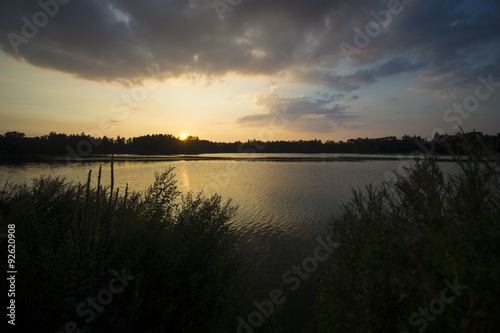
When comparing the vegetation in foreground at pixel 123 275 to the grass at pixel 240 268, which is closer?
the grass at pixel 240 268

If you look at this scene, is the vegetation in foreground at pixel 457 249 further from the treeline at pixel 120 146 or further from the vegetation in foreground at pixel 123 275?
the treeline at pixel 120 146

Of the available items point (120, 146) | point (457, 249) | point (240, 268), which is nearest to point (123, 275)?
point (240, 268)

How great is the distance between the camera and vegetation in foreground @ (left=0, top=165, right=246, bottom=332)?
17.4ft

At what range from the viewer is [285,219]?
2114 cm

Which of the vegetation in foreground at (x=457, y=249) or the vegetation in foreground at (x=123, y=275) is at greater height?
the vegetation in foreground at (x=457, y=249)

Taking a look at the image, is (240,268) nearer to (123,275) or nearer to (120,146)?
(123,275)

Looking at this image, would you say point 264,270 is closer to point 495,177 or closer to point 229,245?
point 229,245

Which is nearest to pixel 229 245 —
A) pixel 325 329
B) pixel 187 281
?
pixel 187 281

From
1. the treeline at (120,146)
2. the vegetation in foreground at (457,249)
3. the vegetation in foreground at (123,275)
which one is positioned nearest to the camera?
the vegetation in foreground at (457,249)

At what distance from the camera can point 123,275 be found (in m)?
5.87

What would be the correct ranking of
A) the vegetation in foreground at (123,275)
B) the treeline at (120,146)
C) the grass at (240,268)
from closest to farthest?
the grass at (240,268) → the vegetation in foreground at (123,275) → the treeline at (120,146)

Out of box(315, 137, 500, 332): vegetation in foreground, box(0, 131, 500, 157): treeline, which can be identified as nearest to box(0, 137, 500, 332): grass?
box(315, 137, 500, 332): vegetation in foreground

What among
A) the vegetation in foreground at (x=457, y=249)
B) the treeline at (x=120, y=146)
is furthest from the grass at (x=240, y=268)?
the treeline at (x=120, y=146)

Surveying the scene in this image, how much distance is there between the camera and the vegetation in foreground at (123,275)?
17.4 ft
